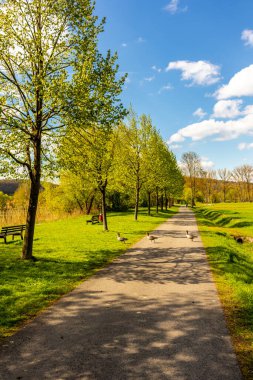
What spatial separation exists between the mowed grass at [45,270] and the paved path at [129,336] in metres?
0.59

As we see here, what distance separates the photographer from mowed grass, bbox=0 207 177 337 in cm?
818

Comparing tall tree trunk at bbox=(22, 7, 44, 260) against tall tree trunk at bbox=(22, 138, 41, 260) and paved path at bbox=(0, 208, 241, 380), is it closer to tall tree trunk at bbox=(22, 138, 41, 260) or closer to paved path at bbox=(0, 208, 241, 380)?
tall tree trunk at bbox=(22, 138, 41, 260)

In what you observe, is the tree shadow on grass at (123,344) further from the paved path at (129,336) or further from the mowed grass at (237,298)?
the mowed grass at (237,298)

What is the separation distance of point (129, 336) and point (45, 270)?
22.6 feet

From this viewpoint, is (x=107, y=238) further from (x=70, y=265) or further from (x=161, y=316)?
(x=161, y=316)

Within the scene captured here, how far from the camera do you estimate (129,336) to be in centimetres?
635

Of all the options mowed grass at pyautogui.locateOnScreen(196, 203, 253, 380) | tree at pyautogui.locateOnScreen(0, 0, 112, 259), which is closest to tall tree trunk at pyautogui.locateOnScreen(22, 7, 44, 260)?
tree at pyautogui.locateOnScreen(0, 0, 112, 259)

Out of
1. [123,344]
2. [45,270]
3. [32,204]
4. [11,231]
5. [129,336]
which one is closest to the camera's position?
[123,344]

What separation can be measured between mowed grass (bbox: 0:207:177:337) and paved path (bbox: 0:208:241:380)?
1.92 ft

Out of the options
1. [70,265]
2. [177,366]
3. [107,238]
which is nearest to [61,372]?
[177,366]

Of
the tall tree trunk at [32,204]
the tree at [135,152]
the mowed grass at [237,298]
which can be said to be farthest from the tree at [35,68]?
the tree at [135,152]

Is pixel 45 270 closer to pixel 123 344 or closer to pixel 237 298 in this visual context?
pixel 123 344

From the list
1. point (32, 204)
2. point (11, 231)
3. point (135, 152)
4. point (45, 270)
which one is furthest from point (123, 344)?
point (135, 152)

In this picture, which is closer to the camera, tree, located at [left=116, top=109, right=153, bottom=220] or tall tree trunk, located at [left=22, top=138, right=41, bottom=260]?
tall tree trunk, located at [left=22, top=138, right=41, bottom=260]
